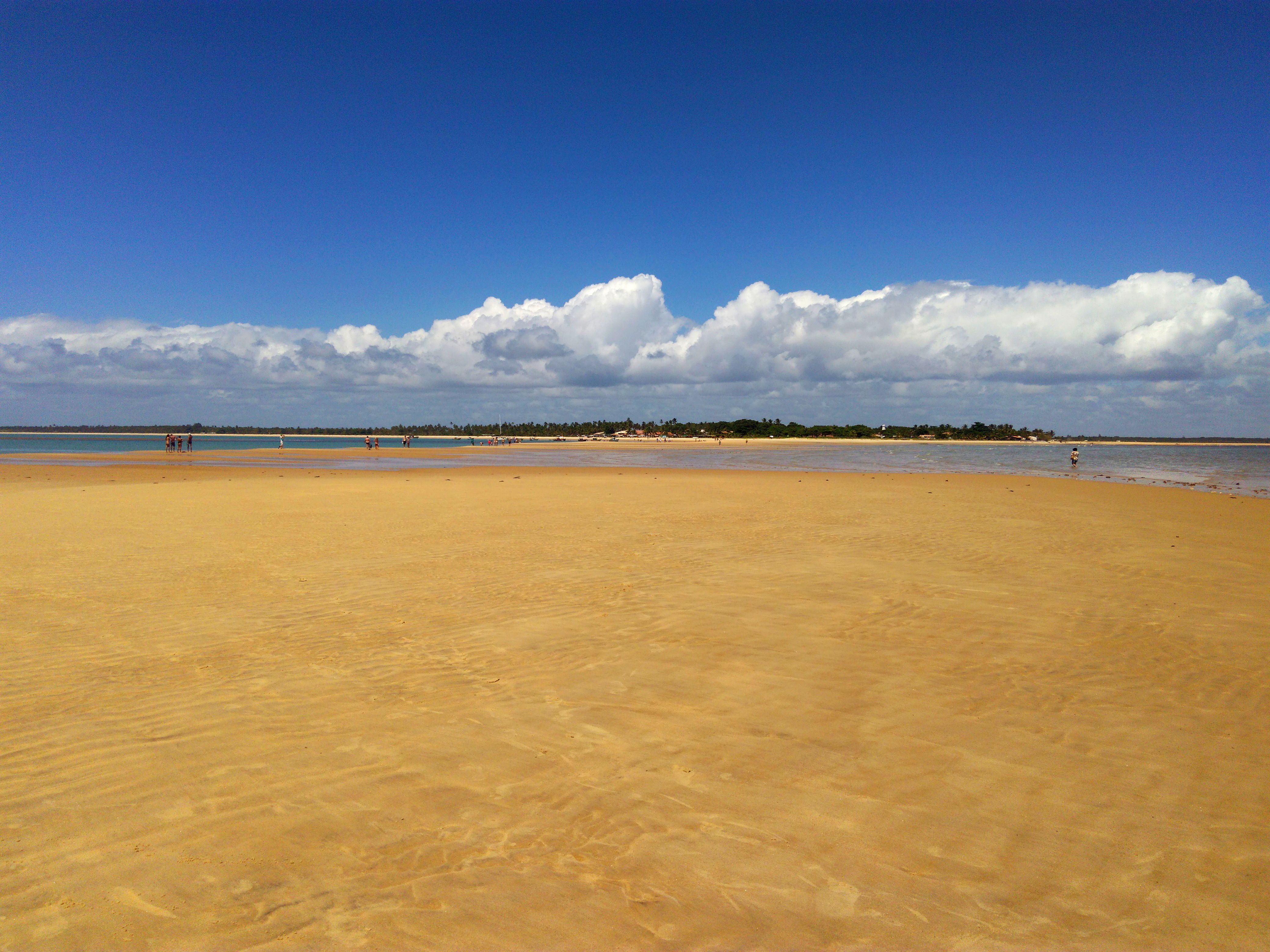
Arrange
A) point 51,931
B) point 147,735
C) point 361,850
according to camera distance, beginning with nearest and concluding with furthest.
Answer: point 51,931, point 361,850, point 147,735

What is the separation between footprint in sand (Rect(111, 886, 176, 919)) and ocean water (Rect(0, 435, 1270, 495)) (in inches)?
1418

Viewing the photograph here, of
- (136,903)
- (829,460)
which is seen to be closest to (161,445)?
(829,460)

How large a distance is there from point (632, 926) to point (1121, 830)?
306 centimetres

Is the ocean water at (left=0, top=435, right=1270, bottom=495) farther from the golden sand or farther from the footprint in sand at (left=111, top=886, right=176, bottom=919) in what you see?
the footprint in sand at (left=111, top=886, right=176, bottom=919)

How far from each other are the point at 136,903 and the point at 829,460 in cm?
5925

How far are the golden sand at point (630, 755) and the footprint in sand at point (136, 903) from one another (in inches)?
0.7

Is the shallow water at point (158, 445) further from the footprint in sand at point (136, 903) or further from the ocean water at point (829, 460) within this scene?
the footprint in sand at point (136, 903)

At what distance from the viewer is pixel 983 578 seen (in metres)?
10.7

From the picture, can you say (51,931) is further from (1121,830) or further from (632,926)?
(1121,830)

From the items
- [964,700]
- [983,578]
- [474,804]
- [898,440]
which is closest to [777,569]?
[983,578]

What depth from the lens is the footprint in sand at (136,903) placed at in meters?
3.33

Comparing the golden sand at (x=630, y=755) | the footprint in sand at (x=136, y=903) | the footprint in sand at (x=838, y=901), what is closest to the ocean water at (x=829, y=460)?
the golden sand at (x=630, y=755)

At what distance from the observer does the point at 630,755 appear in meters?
4.94

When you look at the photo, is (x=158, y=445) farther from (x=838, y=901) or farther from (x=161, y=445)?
(x=838, y=901)
